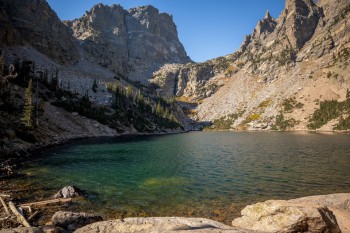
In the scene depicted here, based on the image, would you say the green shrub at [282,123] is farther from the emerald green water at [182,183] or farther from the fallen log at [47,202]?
the fallen log at [47,202]

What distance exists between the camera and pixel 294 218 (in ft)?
47.9

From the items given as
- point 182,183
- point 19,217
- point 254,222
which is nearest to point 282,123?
A: point 182,183

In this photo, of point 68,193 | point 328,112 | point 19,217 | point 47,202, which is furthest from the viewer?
point 328,112

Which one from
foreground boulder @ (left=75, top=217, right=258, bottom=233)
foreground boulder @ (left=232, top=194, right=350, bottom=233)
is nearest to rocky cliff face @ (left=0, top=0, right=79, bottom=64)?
foreground boulder @ (left=75, top=217, right=258, bottom=233)

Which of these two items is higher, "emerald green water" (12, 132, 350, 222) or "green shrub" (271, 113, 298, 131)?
"green shrub" (271, 113, 298, 131)

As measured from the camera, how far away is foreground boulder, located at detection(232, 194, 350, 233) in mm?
14492

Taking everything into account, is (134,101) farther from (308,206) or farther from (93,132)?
(308,206)

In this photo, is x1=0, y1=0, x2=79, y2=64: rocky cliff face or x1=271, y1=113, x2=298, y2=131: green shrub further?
x1=271, y1=113, x2=298, y2=131: green shrub

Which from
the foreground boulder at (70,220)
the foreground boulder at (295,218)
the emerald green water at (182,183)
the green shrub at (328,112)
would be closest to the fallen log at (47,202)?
the emerald green water at (182,183)

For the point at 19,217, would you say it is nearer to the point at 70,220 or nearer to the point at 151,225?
the point at 70,220

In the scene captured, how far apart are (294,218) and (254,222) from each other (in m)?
2.86

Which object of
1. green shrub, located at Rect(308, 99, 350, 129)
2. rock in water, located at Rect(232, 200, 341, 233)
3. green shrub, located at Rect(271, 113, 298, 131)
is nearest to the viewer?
rock in water, located at Rect(232, 200, 341, 233)

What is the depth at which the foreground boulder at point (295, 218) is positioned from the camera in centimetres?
1449

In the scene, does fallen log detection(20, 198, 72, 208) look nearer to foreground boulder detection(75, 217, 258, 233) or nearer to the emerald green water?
the emerald green water
